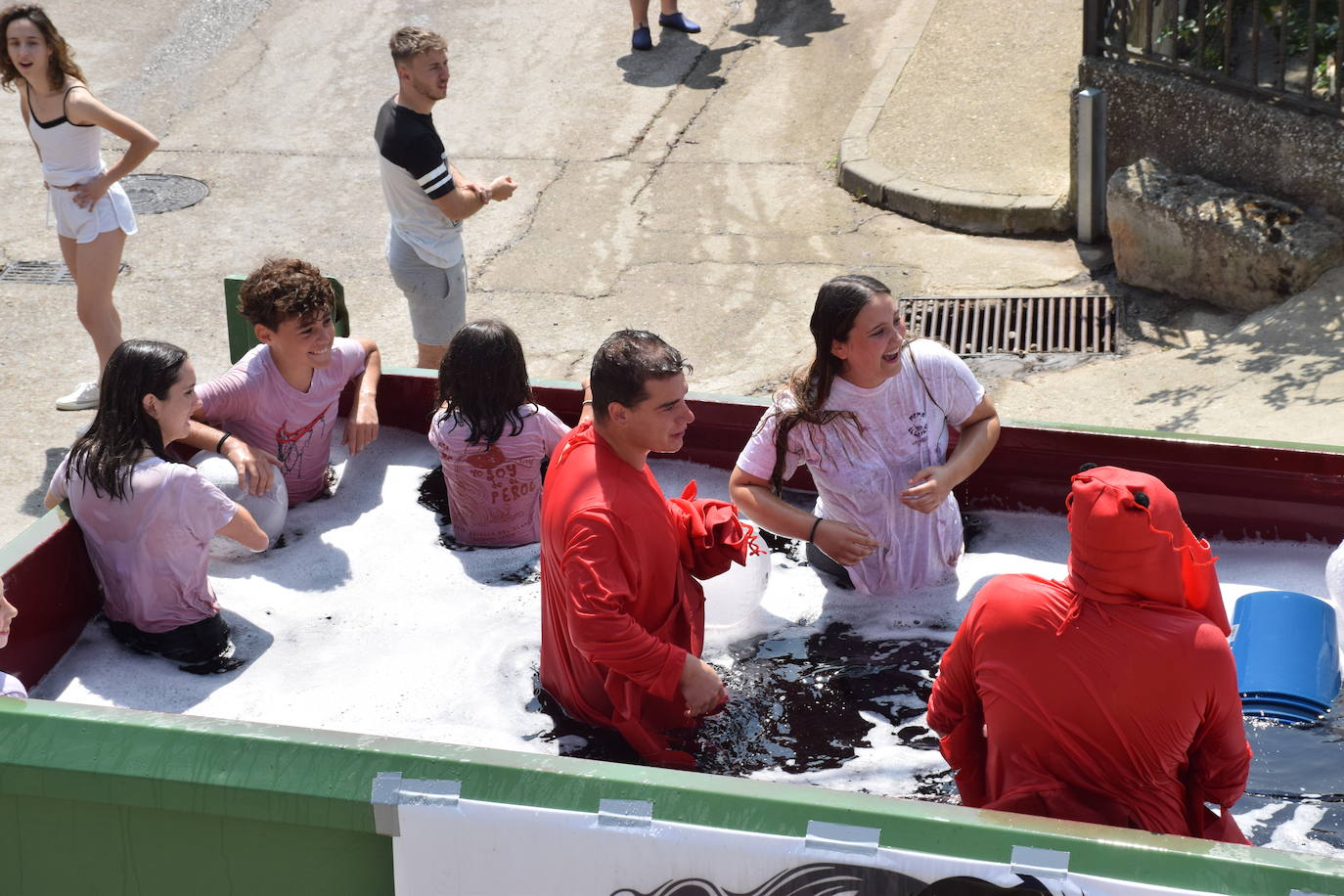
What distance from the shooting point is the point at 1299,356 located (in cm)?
648

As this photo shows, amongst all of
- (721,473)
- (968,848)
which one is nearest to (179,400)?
(721,473)

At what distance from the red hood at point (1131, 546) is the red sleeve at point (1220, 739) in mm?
119

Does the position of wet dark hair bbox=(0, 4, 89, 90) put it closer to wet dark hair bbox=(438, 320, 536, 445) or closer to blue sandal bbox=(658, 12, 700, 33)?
wet dark hair bbox=(438, 320, 536, 445)

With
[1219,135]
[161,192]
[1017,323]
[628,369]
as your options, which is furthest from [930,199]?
[628,369]

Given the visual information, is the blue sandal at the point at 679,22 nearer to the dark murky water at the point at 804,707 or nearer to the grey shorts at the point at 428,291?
the grey shorts at the point at 428,291

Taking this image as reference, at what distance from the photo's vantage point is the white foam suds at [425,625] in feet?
13.0

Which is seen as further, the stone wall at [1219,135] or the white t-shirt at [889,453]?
the stone wall at [1219,135]

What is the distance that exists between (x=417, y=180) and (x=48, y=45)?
1.80 m

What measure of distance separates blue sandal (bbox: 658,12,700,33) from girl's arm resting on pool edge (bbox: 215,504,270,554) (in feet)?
28.0

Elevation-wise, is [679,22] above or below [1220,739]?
above

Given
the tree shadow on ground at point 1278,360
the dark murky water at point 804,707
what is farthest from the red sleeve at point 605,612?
the tree shadow on ground at point 1278,360

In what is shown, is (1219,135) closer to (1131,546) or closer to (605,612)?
(1131,546)

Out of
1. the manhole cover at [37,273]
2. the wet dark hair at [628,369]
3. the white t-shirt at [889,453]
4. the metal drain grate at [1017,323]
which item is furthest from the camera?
the manhole cover at [37,273]

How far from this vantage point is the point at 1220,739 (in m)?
2.84
